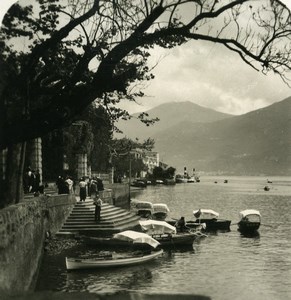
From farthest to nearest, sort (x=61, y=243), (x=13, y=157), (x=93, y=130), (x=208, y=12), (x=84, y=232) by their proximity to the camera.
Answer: (x=93, y=130) < (x=84, y=232) < (x=61, y=243) < (x=13, y=157) < (x=208, y=12)

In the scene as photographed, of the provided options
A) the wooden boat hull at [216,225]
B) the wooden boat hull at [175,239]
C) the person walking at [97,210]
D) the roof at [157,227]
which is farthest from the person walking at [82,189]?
the wooden boat hull at [216,225]

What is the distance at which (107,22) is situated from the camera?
11430 mm

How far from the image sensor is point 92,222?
112 feet

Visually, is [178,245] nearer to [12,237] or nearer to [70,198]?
[70,198]

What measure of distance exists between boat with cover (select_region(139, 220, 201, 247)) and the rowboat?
Answer: 451 cm

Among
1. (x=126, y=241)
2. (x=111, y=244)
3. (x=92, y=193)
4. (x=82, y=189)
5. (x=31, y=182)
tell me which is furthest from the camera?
(x=92, y=193)

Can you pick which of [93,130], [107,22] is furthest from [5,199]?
[93,130]

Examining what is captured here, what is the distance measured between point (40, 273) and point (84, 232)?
965 centimetres

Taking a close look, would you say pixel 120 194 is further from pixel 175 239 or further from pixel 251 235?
pixel 175 239

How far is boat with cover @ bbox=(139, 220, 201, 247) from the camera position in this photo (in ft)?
108

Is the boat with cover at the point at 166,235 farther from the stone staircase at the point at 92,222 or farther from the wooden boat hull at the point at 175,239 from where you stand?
the stone staircase at the point at 92,222

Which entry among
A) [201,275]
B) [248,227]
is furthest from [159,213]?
[201,275]

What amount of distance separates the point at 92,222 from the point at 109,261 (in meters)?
8.87

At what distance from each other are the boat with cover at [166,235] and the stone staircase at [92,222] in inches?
70.3
